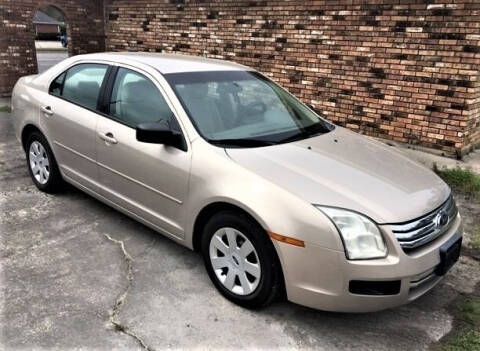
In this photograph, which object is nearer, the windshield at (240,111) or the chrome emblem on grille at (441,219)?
the chrome emblem on grille at (441,219)

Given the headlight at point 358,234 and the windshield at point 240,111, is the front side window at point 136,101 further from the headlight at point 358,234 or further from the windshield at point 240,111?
the headlight at point 358,234

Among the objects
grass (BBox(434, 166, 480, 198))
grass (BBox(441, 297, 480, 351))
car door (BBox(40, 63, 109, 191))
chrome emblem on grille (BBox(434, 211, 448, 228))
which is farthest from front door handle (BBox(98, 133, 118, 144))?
grass (BBox(434, 166, 480, 198))

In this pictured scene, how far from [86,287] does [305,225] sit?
165cm

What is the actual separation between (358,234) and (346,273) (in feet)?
0.75

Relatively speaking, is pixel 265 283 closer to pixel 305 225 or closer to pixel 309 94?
pixel 305 225

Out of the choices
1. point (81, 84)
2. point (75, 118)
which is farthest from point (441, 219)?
point (81, 84)

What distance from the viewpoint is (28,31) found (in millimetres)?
9484

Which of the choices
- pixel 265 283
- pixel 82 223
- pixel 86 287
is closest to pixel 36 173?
pixel 82 223

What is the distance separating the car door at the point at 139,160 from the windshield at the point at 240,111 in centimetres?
19

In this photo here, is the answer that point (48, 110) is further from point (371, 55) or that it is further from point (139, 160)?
point (371, 55)

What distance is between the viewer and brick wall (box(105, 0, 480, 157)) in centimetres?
562

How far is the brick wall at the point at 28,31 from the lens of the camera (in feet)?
30.0

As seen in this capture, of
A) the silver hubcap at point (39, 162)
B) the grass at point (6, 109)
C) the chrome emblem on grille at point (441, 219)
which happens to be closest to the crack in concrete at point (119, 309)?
the silver hubcap at point (39, 162)

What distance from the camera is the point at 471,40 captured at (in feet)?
17.8
